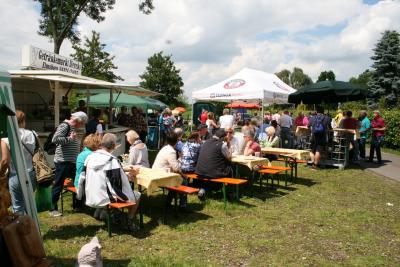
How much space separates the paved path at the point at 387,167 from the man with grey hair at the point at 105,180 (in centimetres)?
759

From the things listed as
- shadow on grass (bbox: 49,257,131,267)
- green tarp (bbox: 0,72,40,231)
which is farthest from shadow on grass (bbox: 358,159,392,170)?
green tarp (bbox: 0,72,40,231)

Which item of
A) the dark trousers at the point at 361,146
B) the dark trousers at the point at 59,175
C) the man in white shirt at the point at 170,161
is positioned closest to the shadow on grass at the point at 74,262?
the dark trousers at the point at 59,175

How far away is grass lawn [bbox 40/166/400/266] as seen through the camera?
4449 millimetres

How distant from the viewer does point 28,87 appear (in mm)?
12664

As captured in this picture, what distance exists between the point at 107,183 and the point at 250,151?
13.4ft

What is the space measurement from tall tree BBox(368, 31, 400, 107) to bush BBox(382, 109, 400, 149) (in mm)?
14713

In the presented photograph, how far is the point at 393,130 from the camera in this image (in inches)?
658

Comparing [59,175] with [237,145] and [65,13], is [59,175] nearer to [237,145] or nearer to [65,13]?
[237,145]

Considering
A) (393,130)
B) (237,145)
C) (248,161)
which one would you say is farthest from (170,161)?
(393,130)

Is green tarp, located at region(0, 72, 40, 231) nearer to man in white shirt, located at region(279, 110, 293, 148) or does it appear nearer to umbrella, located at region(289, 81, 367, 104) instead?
umbrella, located at region(289, 81, 367, 104)

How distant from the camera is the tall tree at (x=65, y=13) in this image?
57.2 feet

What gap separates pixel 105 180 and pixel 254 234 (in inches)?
83.9

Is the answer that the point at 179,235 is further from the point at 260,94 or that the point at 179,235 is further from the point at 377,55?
the point at 377,55

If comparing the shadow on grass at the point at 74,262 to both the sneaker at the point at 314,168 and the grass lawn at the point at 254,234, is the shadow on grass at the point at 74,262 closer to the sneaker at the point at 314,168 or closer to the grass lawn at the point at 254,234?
the grass lawn at the point at 254,234
